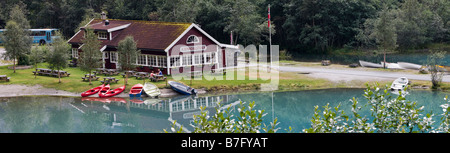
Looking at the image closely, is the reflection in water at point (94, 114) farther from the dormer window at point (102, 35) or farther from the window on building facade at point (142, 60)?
the dormer window at point (102, 35)

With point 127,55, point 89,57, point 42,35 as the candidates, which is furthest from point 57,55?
point 42,35

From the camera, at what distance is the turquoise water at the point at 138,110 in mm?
26688

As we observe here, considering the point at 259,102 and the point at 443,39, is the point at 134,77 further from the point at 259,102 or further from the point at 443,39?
the point at 443,39

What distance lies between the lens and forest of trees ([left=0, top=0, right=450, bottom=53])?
57.6 metres

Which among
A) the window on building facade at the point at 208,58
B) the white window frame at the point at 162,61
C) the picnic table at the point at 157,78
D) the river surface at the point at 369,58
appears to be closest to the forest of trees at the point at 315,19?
the river surface at the point at 369,58

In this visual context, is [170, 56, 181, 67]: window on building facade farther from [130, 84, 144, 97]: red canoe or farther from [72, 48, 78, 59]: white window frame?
[72, 48, 78, 59]: white window frame

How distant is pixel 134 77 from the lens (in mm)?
39094

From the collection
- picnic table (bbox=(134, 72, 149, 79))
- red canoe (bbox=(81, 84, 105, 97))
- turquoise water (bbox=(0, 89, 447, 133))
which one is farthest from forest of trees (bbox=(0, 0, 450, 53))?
red canoe (bbox=(81, 84, 105, 97))

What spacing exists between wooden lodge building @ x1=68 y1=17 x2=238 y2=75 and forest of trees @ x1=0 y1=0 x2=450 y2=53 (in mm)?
13746

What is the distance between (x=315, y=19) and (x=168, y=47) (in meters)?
27.7
